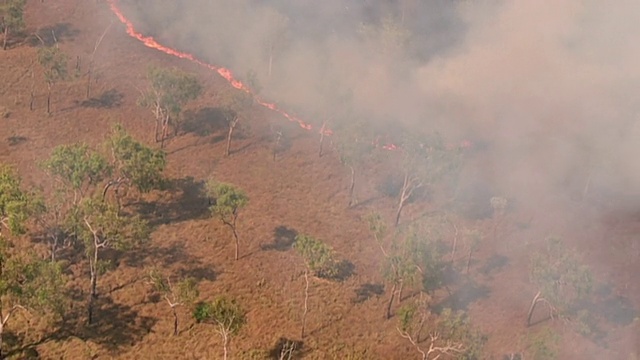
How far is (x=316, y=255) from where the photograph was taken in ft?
220

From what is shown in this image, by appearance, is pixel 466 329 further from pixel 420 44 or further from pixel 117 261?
pixel 420 44

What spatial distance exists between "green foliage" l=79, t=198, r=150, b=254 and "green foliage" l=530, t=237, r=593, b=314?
148 ft

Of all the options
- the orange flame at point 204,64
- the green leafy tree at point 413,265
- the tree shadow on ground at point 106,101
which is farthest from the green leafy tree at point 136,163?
the orange flame at point 204,64

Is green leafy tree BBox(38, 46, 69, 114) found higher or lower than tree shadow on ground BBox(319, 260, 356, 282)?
higher

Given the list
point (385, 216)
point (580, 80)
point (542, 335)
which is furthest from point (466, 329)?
point (580, 80)

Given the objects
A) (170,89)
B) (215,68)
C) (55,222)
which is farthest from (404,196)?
(215,68)

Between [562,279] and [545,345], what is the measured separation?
330 inches

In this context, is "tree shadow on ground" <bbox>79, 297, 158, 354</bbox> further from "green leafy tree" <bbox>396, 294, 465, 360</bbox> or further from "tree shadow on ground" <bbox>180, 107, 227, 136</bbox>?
"tree shadow on ground" <bbox>180, 107, 227, 136</bbox>

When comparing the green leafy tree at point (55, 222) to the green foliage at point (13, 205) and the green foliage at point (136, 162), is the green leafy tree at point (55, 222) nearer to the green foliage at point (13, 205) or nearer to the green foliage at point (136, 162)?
the green foliage at point (13, 205)

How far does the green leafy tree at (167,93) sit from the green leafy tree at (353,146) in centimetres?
2528

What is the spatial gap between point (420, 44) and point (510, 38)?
2302 centimetres

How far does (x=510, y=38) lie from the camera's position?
461 ft

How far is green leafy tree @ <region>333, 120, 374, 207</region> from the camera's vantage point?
86688 mm

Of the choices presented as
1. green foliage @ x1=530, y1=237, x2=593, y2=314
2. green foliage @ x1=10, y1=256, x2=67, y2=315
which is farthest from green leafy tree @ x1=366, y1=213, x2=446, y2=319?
green foliage @ x1=10, y1=256, x2=67, y2=315
